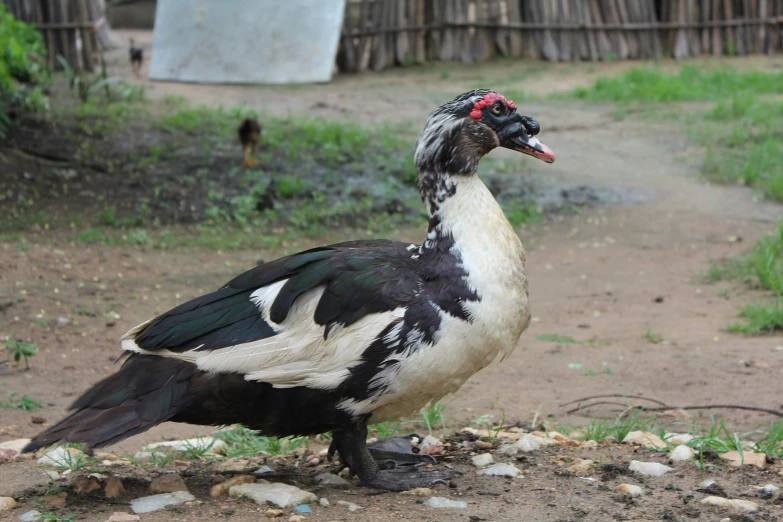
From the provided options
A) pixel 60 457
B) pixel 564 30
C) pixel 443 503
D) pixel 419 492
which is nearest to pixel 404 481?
pixel 419 492

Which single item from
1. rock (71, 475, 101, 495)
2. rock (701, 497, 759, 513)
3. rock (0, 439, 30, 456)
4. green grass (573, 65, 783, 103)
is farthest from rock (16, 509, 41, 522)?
green grass (573, 65, 783, 103)

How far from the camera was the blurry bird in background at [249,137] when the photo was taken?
31.1 ft

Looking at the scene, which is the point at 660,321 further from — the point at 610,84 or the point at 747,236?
the point at 610,84

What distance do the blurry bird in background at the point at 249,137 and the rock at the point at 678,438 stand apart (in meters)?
6.01

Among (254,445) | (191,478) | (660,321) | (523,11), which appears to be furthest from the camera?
(523,11)

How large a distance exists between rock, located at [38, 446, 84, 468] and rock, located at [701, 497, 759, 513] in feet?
7.89

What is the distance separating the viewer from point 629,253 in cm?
811

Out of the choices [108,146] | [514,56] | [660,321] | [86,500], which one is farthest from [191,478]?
[514,56]

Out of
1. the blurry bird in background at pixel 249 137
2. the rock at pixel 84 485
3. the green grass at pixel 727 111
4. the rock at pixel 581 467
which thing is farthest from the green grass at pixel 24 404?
the green grass at pixel 727 111

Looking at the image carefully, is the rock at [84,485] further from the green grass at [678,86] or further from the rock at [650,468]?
the green grass at [678,86]

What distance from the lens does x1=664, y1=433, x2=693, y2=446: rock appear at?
4293mm

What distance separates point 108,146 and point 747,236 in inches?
242

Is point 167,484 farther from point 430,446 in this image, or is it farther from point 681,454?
point 681,454

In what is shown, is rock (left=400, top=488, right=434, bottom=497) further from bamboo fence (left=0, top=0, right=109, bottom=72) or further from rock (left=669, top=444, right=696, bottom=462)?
bamboo fence (left=0, top=0, right=109, bottom=72)
